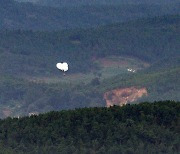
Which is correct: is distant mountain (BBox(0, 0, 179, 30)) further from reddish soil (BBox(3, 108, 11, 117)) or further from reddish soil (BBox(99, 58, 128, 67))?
reddish soil (BBox(3, 108, 11, 117))

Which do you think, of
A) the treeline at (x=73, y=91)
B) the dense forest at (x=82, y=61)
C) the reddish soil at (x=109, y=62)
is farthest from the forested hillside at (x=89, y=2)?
the treeline at (x=73, y=91)

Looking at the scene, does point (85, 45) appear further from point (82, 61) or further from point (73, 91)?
point (73, 91)

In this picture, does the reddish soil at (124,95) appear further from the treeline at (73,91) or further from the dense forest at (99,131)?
the dense forest at (99,131)

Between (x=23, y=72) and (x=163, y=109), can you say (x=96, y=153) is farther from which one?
(x=23, y=72)

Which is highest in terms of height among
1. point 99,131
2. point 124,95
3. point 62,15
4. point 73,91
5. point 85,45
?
point 62,15

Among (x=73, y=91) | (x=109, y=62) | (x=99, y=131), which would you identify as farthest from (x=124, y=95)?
(x=99, y=131)

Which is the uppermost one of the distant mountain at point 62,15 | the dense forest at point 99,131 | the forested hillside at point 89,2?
the forested hillside at point 89,2

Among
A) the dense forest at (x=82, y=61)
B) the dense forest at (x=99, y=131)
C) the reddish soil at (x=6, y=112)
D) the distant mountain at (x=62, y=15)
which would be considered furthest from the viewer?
the distant mountain at (x=62, y=15)

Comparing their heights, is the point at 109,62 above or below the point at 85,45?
below
